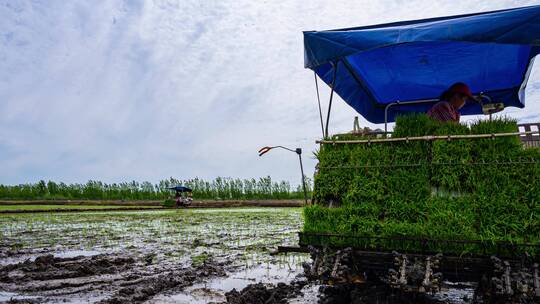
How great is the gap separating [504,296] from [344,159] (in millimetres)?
1789

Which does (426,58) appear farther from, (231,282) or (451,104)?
(231,282)

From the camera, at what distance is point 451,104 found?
472 cm

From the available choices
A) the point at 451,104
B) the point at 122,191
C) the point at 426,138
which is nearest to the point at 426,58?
the point at 451,104

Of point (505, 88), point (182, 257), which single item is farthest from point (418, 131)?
point (182, 257)

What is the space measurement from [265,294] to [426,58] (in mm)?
3749

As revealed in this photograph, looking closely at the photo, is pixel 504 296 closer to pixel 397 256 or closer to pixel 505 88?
pixel 397 256

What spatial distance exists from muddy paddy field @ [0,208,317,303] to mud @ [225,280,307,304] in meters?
0.01

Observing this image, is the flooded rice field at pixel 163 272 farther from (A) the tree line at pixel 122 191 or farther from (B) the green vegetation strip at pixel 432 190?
(A) the tree line at pixel 122 191

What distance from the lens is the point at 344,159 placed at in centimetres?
397

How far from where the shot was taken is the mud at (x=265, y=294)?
4.25 m

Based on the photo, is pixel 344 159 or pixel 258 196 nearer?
pixel 344 159

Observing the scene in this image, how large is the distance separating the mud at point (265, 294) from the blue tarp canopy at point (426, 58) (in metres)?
2.66

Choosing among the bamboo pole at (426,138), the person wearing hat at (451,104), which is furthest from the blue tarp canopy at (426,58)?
the bamboo pole at (426,138)

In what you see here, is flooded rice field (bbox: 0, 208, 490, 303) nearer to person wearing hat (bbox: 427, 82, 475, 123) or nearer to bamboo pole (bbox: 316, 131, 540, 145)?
bamboo pole (bbox: 316, 131, 540, 145)
